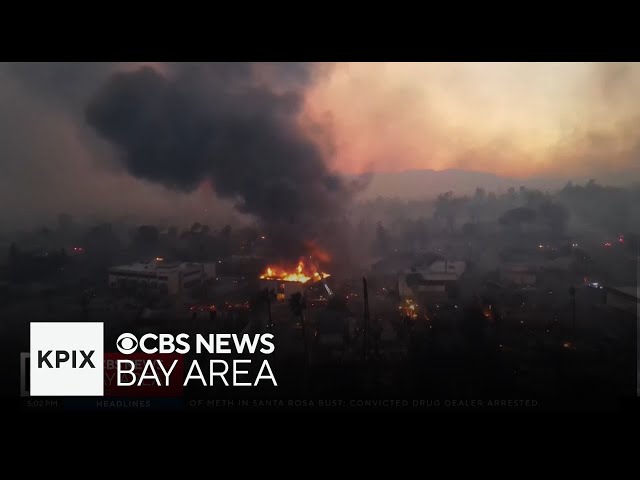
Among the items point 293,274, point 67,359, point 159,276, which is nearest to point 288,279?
point 293,274

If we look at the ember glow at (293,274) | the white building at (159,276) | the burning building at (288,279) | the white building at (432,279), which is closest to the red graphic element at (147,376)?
the white building at (159,276)

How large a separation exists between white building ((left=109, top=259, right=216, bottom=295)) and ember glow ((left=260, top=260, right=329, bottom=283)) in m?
2.86

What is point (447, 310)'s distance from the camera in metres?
10.2

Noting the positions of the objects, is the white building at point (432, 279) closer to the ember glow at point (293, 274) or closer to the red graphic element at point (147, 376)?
the ember glow at point (293, 274)

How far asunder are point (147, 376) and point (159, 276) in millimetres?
6188

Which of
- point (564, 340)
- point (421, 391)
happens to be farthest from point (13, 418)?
point (564, 340)

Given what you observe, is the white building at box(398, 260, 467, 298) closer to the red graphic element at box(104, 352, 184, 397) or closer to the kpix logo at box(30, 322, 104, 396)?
the red graphic element at box(104, 352, 184, 397)

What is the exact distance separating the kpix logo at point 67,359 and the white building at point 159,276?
16.6ft

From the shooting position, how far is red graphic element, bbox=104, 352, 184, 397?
17.9 ft

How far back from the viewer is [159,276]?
11.1 m

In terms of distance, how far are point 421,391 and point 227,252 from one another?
10.5 meters

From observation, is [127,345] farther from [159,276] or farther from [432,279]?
[432,279]

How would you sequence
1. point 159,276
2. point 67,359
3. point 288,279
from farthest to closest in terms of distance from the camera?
point 288,279 → point 159,276 → point 67,359
